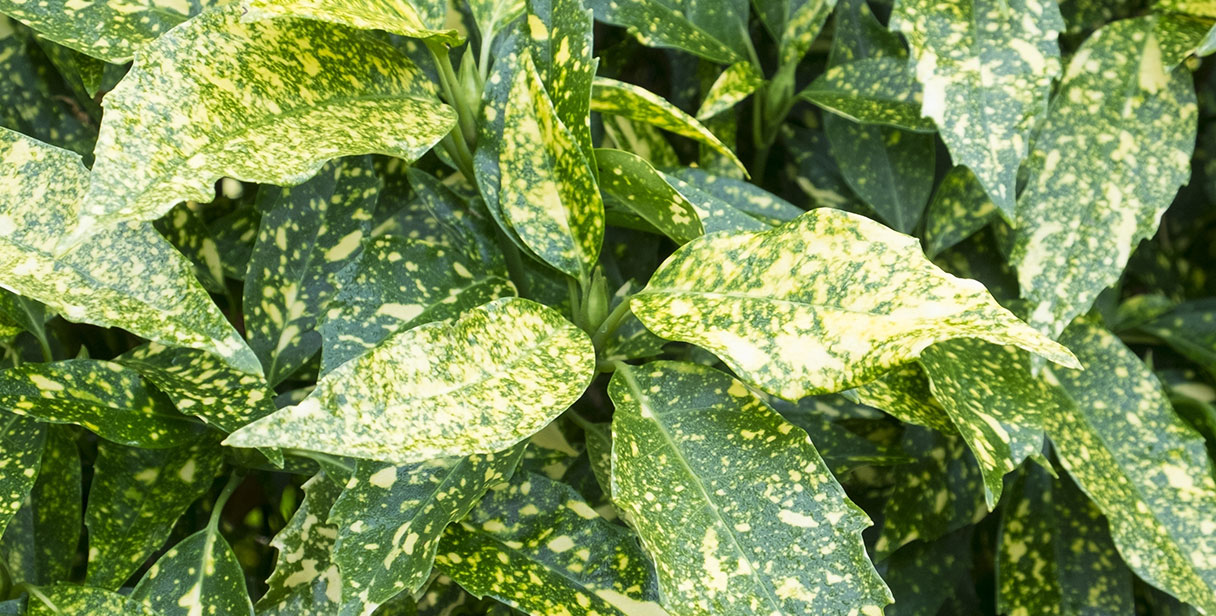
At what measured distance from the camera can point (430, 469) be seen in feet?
2.23

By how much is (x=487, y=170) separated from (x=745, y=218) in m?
0.21

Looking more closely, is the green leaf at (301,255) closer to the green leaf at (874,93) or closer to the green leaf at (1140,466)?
the green leaf at (874,93)

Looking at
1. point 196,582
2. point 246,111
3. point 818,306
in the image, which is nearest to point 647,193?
point 818,306

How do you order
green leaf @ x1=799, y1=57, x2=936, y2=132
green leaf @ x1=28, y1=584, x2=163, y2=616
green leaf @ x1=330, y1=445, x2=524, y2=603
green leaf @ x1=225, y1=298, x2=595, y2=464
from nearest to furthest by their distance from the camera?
green leaf @ x1=225, y1=298, x2=595, y2=464
green leaf @ x1=330, y1=445, x2=524, y2=603
green leaf @ x1=28, y1=584, x2=163, y2=616
green leaf @ x1=799, y1=57, x2=936, y2=132

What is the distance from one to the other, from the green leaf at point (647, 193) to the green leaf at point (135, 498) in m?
0.43

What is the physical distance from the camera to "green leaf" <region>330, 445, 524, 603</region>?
624 millimetres

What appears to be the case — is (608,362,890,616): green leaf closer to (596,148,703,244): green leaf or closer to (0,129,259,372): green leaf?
(596,148,703,244): green leaf

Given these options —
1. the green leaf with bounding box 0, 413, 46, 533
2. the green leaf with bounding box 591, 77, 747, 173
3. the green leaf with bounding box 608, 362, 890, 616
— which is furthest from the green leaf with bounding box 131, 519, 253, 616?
the green leaf with bounding box 591, 77, 747, 173

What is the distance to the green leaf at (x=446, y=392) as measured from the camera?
500 millimetres

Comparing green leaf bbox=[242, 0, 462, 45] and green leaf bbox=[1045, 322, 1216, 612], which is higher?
green leaf bbox=[242, 0, 462, 45]

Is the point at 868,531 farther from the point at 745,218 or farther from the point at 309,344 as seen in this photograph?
the point at 309,344

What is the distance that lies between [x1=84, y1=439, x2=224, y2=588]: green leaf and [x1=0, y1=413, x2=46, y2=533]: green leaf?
0.05 metres

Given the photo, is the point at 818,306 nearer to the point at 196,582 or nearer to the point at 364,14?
the point at 364,14

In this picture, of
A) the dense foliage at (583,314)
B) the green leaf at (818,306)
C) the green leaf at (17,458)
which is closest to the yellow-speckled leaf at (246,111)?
the dense foliage at (583,314)
